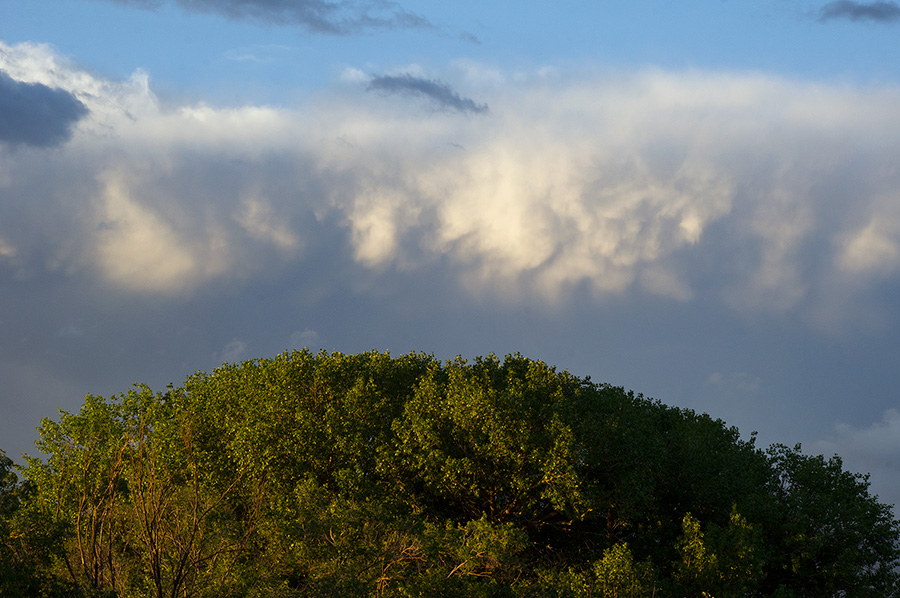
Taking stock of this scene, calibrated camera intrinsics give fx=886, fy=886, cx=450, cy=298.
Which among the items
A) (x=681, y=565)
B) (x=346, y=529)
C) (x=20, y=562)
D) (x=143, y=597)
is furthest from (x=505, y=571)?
(x=20, y=562)

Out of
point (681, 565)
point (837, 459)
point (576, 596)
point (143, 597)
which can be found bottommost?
point (143, 597)

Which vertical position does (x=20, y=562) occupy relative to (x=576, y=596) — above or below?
below

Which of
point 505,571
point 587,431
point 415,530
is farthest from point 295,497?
point 587,431

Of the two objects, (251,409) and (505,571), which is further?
(251,409)

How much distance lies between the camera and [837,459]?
176ft

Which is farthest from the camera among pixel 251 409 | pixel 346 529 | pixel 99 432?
pixel 99 432

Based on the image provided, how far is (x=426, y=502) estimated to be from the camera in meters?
38.4

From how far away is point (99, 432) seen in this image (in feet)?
163

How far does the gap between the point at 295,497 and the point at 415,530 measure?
686 cm

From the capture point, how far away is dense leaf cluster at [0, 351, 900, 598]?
2956cm

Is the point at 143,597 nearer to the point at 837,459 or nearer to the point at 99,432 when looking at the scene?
the point at 99,432

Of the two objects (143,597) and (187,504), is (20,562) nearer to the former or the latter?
(143,597)

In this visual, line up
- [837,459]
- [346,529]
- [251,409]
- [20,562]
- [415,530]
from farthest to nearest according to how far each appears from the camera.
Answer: [837,459] < [251,409] < [415,530] < [346,529] < [20,562]

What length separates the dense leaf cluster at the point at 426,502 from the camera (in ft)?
97.0
